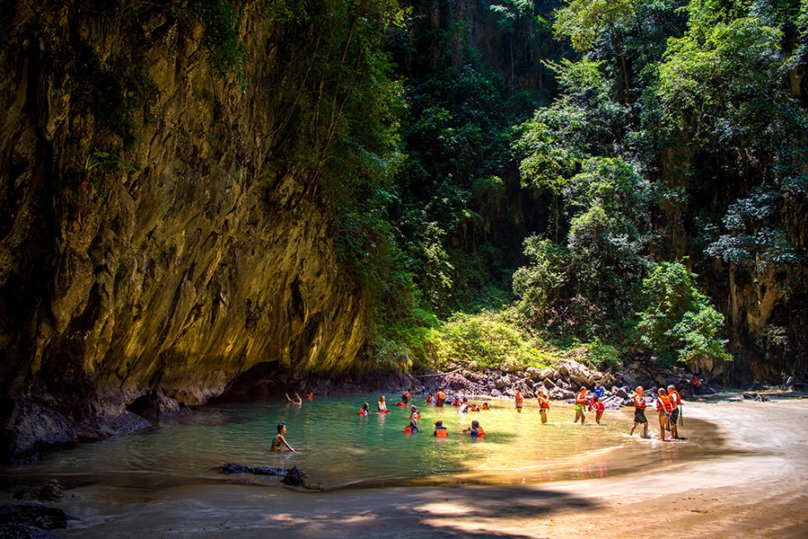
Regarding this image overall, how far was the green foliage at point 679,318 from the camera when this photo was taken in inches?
769

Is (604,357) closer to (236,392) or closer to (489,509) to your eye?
(236,392)

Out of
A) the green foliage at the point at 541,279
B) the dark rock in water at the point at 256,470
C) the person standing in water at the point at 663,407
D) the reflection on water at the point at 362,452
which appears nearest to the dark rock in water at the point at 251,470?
the dark rock in water at the point at 256,470

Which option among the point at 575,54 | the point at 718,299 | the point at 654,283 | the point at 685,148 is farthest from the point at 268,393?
the point at 575,54

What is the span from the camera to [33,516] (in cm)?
446

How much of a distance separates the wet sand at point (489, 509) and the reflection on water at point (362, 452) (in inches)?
38.7

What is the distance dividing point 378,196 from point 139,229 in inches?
486

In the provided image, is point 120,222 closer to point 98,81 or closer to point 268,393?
point 98,81

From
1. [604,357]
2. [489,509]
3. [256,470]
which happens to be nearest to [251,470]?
[256,470]

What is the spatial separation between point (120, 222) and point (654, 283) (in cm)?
2218

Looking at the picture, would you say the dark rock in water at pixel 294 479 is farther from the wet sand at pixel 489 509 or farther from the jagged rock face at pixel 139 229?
the jagged rock face at pixel 139 229

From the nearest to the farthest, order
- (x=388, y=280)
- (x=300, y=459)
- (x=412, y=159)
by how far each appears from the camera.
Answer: (x=300, y=459) → (x=388, y=280) → (x=412, y=159)

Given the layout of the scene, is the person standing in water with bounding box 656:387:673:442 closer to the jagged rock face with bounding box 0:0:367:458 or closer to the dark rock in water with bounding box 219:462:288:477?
the dark rock in water with bounding box 219:462:288:477

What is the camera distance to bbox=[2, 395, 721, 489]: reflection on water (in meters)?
7.61

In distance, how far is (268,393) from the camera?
1923 cm
